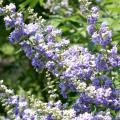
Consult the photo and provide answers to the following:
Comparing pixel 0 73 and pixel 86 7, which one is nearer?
pixel 86 7

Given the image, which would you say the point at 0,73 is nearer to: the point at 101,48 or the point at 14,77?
the point at 14,77

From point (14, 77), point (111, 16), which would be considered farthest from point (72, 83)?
point (14, 77)

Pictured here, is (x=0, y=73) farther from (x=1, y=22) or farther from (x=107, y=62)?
(x=107, y=62)

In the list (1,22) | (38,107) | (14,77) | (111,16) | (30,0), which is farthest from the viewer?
(14,77)

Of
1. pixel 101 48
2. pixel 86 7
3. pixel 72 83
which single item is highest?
pixel 86 7

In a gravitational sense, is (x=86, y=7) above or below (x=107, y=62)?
above

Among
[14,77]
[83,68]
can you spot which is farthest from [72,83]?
[14,77]

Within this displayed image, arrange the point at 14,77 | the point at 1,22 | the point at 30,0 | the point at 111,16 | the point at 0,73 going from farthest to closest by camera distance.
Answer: the point at 14,77 < the point at 0,73 < the point at 1,22 < the point at 111,16 < the point at 30,0
